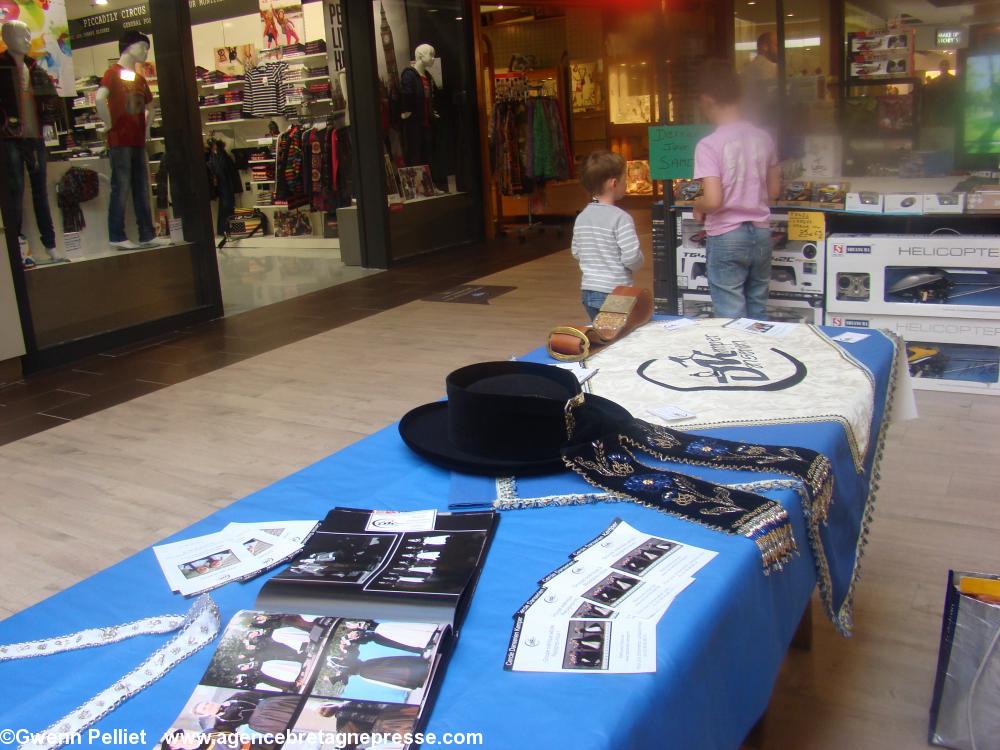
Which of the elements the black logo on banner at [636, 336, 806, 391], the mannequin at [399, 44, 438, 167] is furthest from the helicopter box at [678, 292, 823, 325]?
the mannequin at [399, 44, 438, 167]

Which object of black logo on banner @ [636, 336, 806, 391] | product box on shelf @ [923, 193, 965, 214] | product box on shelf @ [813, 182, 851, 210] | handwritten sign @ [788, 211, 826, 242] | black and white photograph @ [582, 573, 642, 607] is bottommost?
black and white photograph @ [582, 573, 642, 607]

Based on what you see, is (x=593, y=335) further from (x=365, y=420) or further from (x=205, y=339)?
(x=205, y=339)

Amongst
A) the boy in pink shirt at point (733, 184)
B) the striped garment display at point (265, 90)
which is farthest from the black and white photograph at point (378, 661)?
the striped garment display at point (265, 90)

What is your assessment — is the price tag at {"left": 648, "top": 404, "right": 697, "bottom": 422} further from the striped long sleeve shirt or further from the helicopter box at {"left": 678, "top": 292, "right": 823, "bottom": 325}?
the helicopter box at {"left": 678, "top": 292, "right": 823, "bottom": 325}

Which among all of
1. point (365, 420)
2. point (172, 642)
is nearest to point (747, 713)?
point (172, 642)

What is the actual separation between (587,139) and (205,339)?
717cm

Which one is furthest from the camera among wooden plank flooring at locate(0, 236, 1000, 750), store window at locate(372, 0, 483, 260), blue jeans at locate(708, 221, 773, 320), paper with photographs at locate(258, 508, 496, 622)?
store window at locate(372, 0, 483, 260)

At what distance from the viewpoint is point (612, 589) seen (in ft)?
3.97

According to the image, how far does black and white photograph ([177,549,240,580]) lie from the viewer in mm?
1343

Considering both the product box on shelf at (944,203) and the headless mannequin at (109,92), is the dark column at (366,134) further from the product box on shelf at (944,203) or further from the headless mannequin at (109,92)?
the product box on shelf at (944,203)

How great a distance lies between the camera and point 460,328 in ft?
19.5

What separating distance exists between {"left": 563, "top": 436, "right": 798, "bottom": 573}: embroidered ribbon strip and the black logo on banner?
0.45 metres

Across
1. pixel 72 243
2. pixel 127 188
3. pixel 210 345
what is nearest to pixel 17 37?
pixel 127 188

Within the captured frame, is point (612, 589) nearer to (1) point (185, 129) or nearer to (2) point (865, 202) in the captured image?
(2) point (865, 202)
